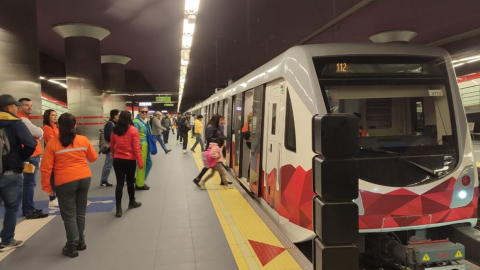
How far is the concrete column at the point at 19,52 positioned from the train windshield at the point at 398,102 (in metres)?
8.04

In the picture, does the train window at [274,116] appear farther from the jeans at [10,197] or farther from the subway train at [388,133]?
the jeans at [10,197]

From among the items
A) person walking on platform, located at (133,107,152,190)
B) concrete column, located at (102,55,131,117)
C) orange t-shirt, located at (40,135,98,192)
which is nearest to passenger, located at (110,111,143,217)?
person walking on platform, located at (133,107,152,190)

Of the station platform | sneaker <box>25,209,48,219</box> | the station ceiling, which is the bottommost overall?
the station platform

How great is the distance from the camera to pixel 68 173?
3.70 m

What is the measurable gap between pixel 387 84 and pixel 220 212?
10.5 feet

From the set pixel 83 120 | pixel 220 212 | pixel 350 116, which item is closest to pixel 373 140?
pixel 350 116

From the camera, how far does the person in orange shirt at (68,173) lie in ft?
12.1

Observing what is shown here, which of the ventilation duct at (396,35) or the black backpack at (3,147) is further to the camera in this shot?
A: the ventilation duct at (396,35)

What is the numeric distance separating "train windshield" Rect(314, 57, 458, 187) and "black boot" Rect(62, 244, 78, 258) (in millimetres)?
3333

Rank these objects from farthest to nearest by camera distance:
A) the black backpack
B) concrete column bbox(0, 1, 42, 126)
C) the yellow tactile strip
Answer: concrete column bbox(0, 1, 42, 126)
the black backpack
the yellow tactile strip

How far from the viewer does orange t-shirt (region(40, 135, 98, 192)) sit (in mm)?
3678

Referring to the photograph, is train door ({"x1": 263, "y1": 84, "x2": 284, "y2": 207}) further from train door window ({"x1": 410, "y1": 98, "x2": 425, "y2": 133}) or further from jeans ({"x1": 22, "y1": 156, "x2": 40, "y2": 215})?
jeans ({"x1": 22, "y1": 156, "x2": 40, "y2": 215})

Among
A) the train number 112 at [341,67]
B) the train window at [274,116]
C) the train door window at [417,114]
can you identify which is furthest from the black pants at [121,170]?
the train door window at [417,114]

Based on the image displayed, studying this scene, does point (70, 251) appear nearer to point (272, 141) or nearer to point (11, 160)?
point (11, 160)
